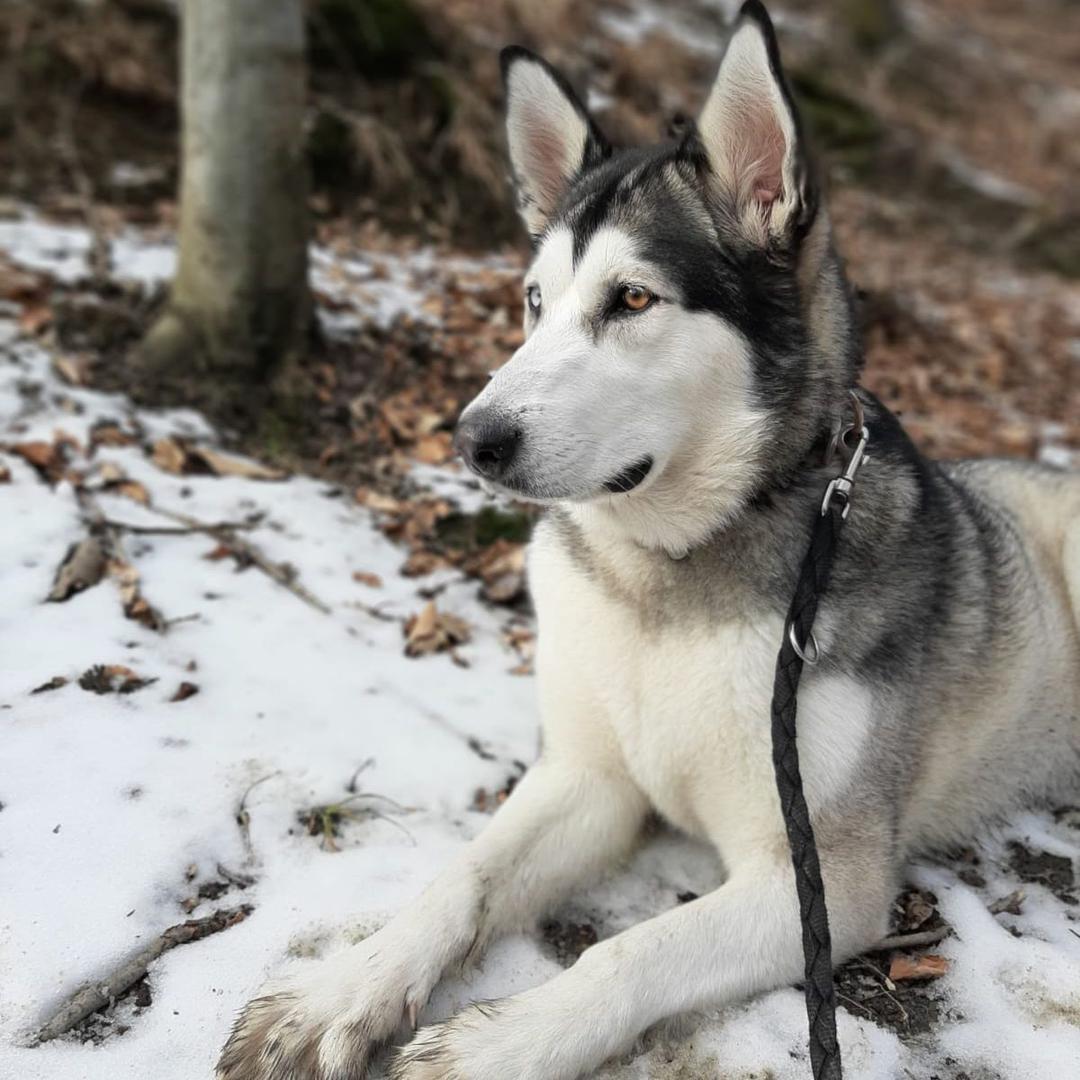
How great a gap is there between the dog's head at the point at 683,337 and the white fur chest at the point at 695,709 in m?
0.28

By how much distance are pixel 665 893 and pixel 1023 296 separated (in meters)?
9.69

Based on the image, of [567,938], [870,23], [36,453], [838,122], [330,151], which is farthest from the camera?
[870,23]

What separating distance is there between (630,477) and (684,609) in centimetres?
42

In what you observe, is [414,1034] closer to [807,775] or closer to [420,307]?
[807,775]

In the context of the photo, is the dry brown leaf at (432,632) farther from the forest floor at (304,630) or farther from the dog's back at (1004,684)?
the dog's back at (1004,684)

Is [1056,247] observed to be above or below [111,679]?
above

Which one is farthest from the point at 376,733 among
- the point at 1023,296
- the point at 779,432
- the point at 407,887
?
the point at 1023,296

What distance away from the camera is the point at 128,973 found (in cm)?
230

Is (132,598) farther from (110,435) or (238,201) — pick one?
(238,201)

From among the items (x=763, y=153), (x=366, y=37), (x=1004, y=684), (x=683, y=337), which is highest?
(x=763, y=153)

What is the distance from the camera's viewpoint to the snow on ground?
2299mm

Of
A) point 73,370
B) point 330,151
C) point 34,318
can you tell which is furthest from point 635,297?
point 330,151

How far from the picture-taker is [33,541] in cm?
363

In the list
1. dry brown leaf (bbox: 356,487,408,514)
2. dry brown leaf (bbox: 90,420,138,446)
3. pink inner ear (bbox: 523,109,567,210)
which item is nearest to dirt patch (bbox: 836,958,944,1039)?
pink inner ear (bbox: 523,109,567,210)
